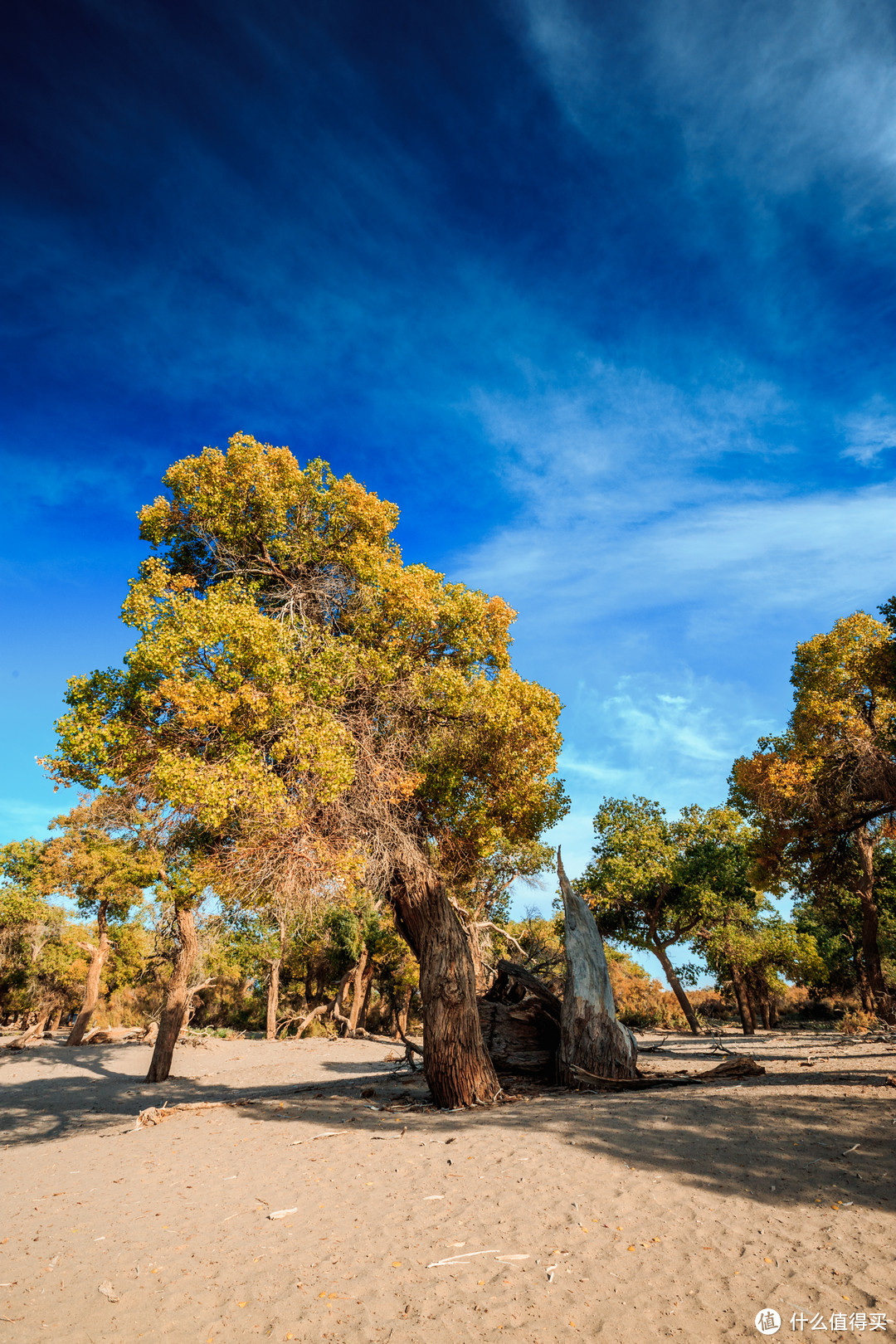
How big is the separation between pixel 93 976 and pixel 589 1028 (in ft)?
65.6

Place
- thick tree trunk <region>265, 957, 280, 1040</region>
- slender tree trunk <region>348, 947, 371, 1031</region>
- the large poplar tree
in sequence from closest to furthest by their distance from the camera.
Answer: the large poplar tree → thick tree trunk <region>265, 957, 280, 1040</region> → slender tree trunk <region>348, 947, 371, 1031</region>

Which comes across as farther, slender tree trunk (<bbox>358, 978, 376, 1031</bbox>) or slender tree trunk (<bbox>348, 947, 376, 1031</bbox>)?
slender tree trunk (<bbox>358, 978, 376, 1031</bbox>)

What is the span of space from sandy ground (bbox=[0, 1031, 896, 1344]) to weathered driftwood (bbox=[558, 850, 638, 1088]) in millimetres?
1690

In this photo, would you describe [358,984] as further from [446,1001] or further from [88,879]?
[446,1001]

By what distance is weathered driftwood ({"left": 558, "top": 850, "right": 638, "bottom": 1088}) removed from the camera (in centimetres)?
1123

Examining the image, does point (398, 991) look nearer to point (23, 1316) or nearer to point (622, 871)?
point (622, 871)

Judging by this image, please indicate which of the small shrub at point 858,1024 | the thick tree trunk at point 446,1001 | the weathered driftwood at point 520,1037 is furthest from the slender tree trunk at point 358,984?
the thick tree trunk at point 446,1001

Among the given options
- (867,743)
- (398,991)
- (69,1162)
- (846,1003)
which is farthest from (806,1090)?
(398,991)

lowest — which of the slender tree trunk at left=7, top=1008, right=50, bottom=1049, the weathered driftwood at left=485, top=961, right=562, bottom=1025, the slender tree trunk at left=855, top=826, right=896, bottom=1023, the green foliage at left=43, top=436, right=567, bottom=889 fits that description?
the slender tree trunk at left=7, top=1008, right=50, bottom=1049

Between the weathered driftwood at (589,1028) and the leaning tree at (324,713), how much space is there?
178 cm

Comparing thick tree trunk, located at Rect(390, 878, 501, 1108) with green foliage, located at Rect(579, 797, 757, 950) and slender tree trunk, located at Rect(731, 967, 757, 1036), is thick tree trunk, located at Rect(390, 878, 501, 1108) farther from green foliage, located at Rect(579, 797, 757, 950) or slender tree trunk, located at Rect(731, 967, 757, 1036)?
slender tree trunk, located at Rect(731, 967, 757, 1036)

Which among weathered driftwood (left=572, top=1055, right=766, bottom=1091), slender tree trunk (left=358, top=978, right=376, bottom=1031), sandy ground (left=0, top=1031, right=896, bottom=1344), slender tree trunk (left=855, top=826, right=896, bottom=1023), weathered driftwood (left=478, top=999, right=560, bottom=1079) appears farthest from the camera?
slender tree trunk (left=358, top=978, right=376, bottom=1031)

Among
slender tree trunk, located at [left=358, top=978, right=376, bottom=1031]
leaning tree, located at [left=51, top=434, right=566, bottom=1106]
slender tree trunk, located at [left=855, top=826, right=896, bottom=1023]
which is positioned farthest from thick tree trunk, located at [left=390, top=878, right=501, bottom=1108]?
slender tree trunk, located at [left=358, top=978, right=376, bottom=1031]

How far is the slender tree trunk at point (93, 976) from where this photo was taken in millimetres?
22961
